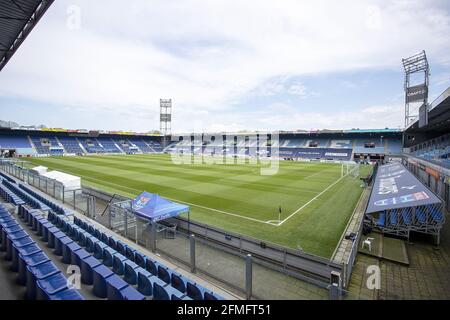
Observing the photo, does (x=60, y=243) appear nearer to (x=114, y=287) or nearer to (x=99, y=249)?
(x=99, y=249)

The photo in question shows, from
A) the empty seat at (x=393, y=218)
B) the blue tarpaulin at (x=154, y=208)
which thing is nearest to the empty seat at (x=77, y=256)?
the blue tarpaulin at (x=154, y=208)

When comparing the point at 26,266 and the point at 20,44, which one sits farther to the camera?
the point at 20,44

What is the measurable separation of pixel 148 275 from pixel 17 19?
1105 centimetres

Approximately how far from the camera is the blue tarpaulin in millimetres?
9352

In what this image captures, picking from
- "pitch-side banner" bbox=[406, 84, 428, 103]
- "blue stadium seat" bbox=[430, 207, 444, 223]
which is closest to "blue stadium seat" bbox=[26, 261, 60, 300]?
"blue stadium seat" bbox=[430, 207, 444, 223]

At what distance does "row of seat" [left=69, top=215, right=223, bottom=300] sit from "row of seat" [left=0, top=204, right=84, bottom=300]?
132 centimetres

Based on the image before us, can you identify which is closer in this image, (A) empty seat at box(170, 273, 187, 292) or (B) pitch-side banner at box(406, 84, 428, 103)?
(A) empty seat at box(170, 273, 187, 292)

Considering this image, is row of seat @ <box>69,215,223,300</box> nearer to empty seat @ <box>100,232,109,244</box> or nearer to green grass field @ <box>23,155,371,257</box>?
empty seat @ <box>100,232,109,244</box>

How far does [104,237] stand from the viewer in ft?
25.9

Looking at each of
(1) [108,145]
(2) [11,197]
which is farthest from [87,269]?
(1) [108,145]

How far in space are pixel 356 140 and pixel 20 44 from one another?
210 feet

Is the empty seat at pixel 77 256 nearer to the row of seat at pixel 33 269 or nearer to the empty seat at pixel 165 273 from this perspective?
the row of seat at pixel 33 269
